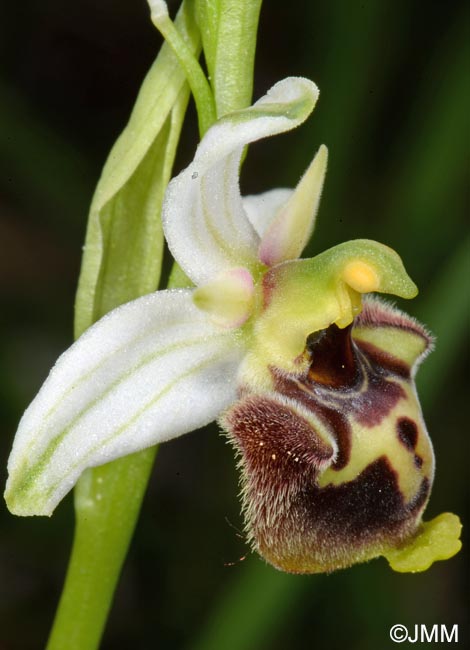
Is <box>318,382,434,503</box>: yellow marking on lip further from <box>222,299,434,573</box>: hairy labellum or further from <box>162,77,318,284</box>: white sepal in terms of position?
<box>162,77,318,284</box>: white sepal

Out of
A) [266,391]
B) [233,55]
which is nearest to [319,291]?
[266,391]

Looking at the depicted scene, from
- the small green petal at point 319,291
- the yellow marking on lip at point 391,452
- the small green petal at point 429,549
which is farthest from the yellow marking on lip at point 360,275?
the small green petal at point 429,549

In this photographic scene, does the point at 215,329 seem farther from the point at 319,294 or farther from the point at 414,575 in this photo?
the point at 414,575

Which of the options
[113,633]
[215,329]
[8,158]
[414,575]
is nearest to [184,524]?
[113,633]

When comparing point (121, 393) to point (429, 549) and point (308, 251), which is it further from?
point (308, 251)

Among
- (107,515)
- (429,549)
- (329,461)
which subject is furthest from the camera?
(107,515)

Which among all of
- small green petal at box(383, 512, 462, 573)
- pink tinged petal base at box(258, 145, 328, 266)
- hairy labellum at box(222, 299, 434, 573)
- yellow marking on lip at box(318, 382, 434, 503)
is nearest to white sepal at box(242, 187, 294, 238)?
pink tinged petal base at box(258, 145, 328, 266)
